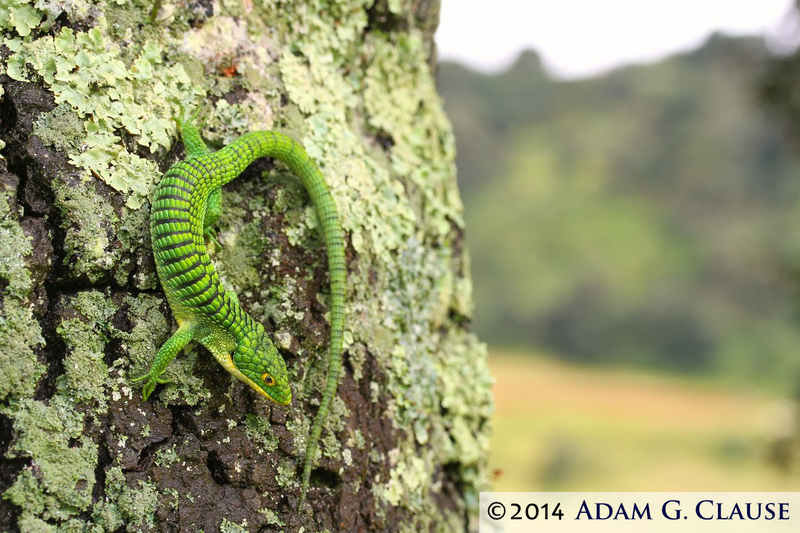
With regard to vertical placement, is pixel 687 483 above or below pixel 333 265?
above

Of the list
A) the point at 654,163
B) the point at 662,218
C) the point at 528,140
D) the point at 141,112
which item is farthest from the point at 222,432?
the point at 528,140

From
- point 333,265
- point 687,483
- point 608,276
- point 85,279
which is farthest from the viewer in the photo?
point 608,276

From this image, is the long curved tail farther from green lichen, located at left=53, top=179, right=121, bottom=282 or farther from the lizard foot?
the lizard foot

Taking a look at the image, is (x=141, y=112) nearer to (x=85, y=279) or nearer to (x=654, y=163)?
(x=85, y=279)

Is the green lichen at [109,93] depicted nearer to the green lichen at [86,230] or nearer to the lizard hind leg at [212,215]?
the green lichen at [86,230]

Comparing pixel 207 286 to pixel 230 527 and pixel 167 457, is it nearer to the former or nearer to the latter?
pixel 167 457

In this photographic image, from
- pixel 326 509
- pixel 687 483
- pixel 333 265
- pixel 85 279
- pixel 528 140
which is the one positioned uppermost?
pixel 528 140

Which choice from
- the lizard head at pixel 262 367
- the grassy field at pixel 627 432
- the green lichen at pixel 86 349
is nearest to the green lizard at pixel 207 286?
the lizard head at pixel 262 367
